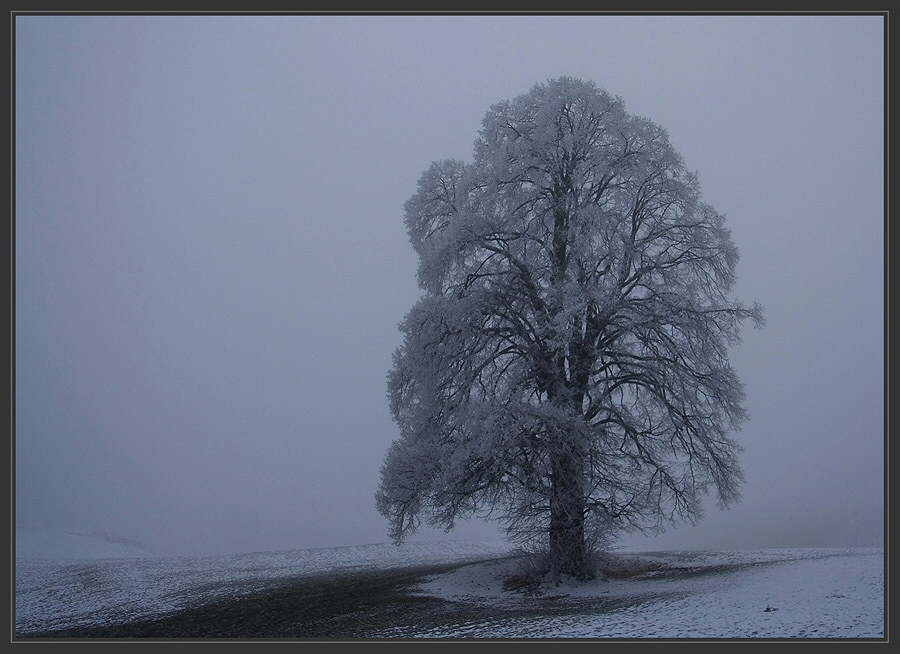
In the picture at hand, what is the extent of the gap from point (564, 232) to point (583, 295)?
233 cm

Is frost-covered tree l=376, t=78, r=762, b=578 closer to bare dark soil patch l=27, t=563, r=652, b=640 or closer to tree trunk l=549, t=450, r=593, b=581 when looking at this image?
tree trunk l=549, t=450, r=593, b=581

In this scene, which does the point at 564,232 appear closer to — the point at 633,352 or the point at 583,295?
the point at 583,295

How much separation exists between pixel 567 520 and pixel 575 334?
454 cm

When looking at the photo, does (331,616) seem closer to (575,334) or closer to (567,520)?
(567,520)

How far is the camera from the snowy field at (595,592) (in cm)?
1136

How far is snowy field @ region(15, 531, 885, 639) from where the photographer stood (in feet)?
37.3

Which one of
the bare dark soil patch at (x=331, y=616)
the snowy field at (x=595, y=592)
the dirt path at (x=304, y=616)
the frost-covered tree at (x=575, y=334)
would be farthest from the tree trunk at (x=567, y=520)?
the dirt path at (x=304, y=616)

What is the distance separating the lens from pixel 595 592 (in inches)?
624

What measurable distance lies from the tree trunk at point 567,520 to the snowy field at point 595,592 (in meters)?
0.60

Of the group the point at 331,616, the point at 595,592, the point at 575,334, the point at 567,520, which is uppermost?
the point at 575,334

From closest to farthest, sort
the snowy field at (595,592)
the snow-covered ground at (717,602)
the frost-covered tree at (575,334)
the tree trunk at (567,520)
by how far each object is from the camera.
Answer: the snow-covered ground at (717,602) → the snowy field at (595,592) → the tree trunk at (567,520) → the frost-covered tree at (575,334)

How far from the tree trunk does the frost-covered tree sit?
0.05 m

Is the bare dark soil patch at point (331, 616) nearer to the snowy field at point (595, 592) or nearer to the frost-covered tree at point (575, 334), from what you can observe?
the snowy field at point (595, 592)

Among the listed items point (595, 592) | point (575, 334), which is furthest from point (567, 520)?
point (575, 334)
